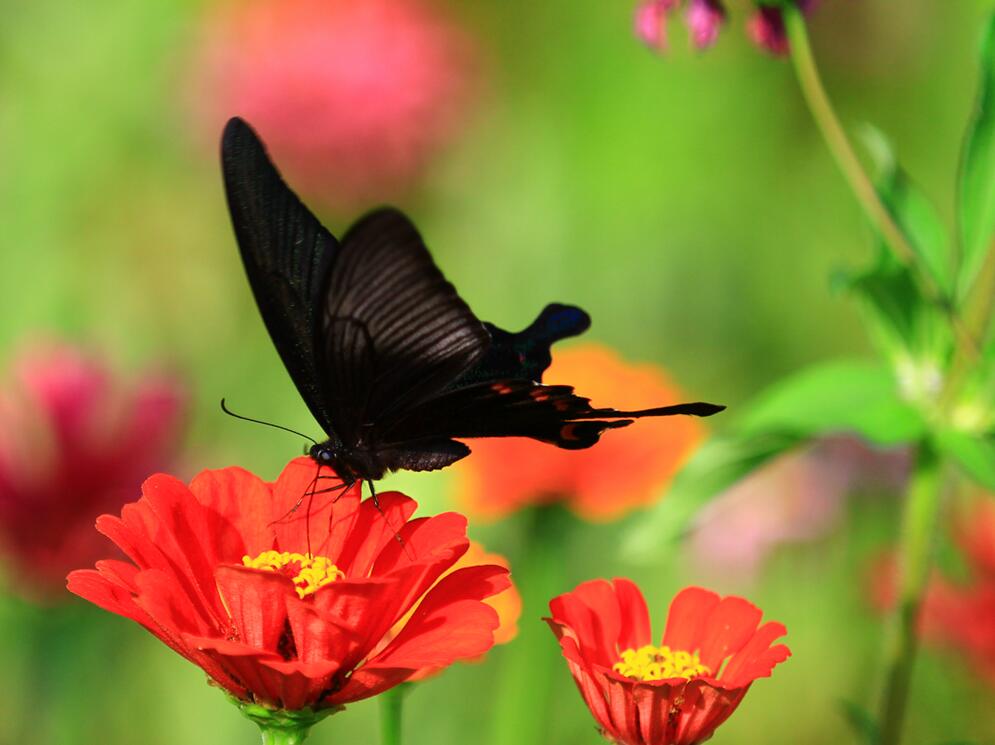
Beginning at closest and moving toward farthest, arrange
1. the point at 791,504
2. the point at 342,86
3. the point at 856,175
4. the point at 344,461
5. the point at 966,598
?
the point at 344,461 < the point at 856,175 < the point at 966,598 < the point at 791,504 < the point at 342,86

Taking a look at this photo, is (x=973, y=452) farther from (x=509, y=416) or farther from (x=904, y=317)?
(x=509, y=416)

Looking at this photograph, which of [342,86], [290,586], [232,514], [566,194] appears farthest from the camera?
[566,194]

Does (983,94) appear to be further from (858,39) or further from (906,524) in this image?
(858,39)

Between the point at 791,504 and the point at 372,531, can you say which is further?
the point at 791,504

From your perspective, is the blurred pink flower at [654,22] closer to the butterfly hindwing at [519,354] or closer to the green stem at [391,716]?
the butterfly hindwing at [519,354]

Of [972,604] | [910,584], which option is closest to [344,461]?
[910,584]

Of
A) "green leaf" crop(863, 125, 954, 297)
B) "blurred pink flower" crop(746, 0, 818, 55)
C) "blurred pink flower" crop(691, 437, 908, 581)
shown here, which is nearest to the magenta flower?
"blurred pink flower" crop(746, 0, 818, 55)
